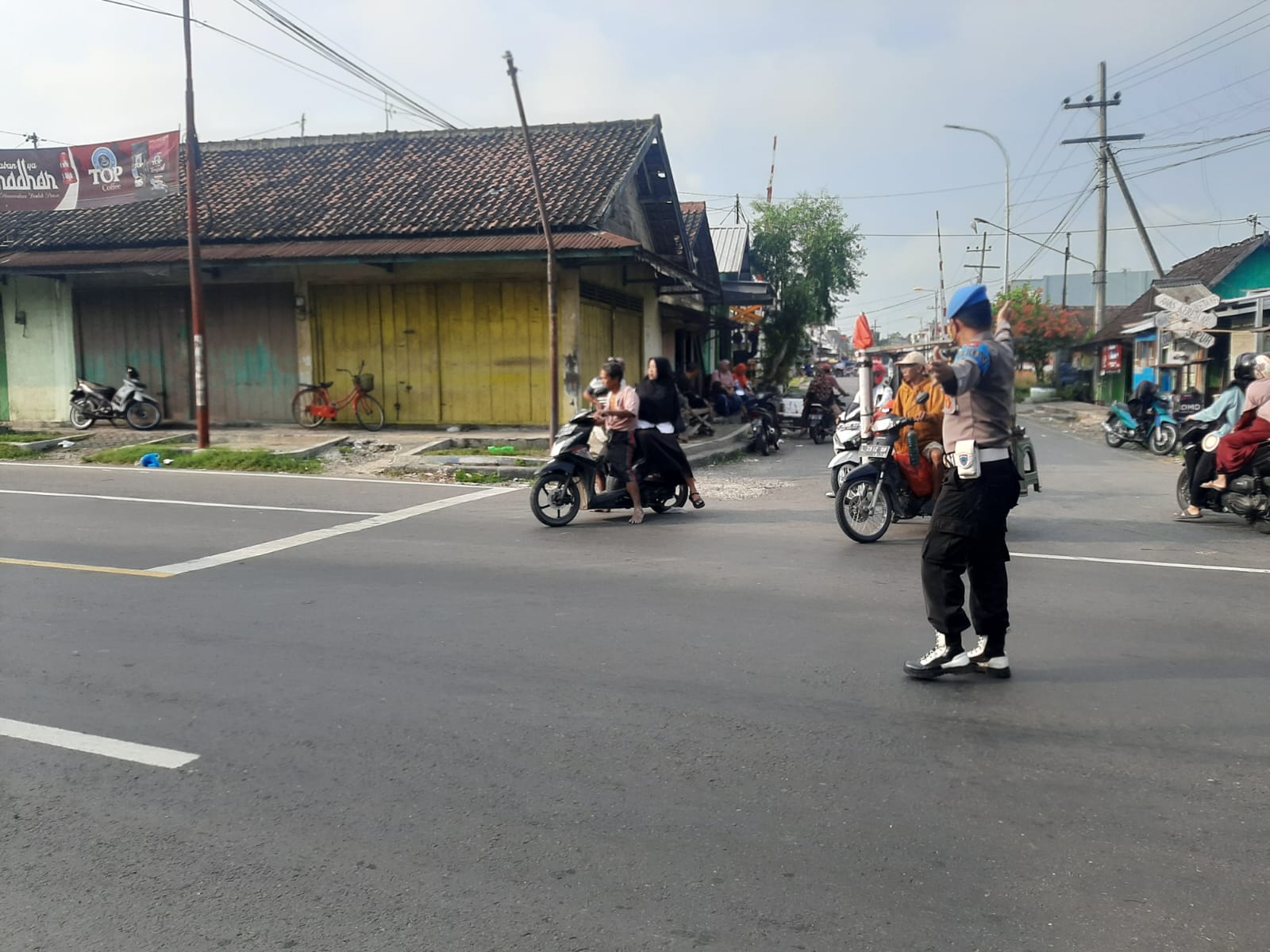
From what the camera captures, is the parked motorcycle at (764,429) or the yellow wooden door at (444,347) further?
the parked motorcycle at (764,429)

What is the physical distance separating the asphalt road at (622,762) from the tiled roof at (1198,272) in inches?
820

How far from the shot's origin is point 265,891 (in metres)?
3.23

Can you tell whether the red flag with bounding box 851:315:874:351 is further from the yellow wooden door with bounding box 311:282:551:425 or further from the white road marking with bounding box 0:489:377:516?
the yellow wooden door with bounding box 311:282:551:425

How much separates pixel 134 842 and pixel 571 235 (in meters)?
14.7

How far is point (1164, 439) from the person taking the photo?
18.8 m

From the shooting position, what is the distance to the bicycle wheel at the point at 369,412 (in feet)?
62.9

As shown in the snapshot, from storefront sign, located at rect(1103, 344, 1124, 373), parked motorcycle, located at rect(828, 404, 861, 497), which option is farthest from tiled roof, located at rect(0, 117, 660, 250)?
storefront sign, located at rect(1103, 344, 1124, 373)

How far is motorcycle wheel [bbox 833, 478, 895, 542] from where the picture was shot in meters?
9.34

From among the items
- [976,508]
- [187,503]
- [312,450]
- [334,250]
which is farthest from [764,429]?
[976,508]

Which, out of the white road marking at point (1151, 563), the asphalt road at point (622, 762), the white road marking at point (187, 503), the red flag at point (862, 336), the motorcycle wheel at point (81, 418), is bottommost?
the asphalt road at point (622, 762)

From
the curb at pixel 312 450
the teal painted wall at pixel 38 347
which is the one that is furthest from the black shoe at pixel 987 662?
the teal painted wall at pixel 38 347

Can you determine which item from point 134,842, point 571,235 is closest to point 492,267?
point 571,235

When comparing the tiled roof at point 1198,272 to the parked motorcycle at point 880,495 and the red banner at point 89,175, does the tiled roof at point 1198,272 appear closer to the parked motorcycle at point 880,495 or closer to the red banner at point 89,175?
the parked motorcycle at point 880,495

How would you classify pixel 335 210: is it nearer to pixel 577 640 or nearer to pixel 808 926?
pixel 577 640
